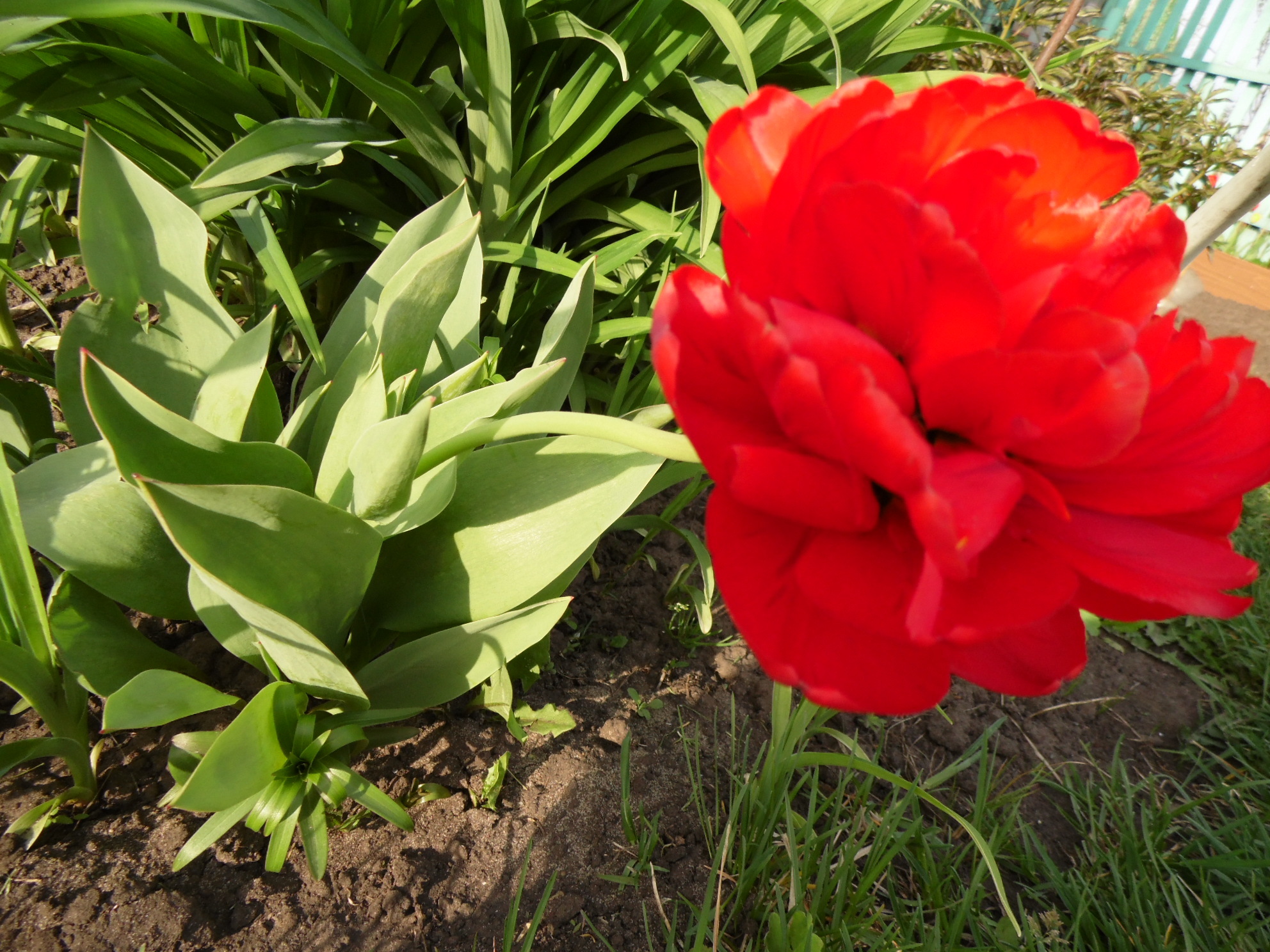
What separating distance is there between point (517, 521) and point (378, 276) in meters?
0.43

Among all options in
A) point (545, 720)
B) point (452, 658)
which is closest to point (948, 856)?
point (545, 720)

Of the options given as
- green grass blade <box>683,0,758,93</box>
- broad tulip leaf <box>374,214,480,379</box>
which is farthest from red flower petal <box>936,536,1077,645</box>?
green grass blade <box>683,0,758,93</box>

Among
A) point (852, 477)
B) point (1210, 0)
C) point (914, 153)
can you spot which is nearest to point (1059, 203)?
point (914, 153)

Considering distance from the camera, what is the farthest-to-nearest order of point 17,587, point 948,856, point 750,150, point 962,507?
point 948,856 → point 17,587 → point 750,150 → point 962,507

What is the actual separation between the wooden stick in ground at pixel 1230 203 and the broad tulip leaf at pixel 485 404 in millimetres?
964

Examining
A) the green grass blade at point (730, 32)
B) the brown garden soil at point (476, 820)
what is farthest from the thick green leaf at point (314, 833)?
the green grass blade at point (730, 32)

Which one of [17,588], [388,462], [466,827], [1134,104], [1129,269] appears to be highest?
[1129,269]

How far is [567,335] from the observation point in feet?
3.35

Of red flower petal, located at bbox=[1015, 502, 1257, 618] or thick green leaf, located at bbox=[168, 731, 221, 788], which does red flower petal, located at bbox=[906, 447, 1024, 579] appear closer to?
red flower petal, located at bbox=[1015, 502, 1257, 618]

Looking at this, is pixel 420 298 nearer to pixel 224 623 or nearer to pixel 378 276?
pixel 378 276

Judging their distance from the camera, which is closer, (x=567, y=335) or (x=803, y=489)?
(x=803, y=489)

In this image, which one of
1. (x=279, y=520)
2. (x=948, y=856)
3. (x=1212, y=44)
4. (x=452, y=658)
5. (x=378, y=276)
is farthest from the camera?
(x=1212, y=44)

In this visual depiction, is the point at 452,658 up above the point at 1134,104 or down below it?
below

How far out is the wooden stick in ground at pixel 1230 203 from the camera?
108 cm
